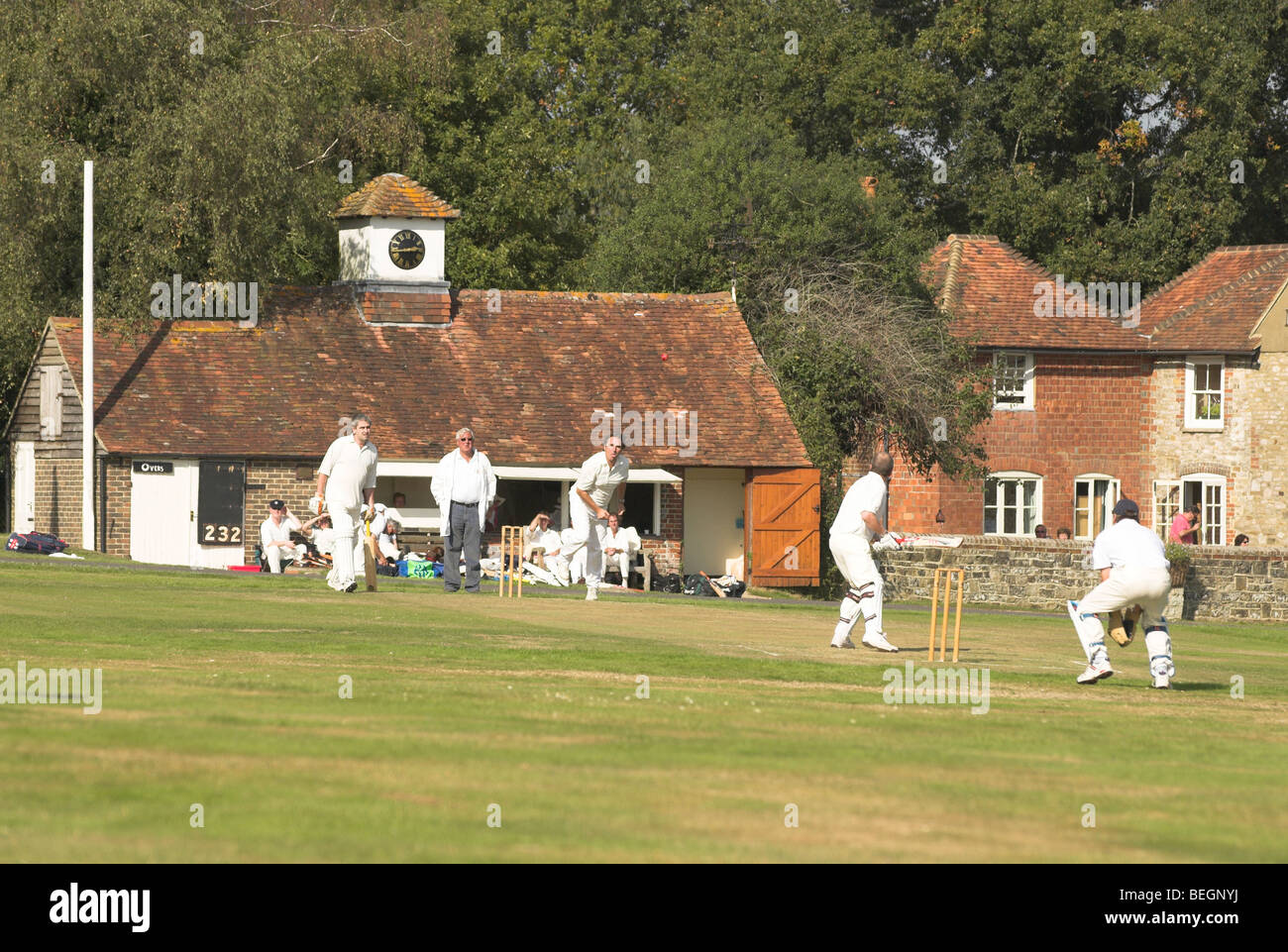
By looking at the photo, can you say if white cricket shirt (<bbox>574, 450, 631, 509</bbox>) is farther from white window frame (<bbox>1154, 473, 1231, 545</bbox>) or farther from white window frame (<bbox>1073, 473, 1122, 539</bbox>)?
white window frame (<bbox>1154, 473, 1231, 545</bbox>)

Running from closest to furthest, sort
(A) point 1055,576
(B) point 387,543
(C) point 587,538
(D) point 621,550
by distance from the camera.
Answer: (C) point 587,538
(B) point 387,543
(D) point 621,550
(A) point 1055,576

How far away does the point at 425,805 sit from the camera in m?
7.99

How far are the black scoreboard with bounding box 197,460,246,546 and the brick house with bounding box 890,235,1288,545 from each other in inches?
718

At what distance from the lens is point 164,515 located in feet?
129

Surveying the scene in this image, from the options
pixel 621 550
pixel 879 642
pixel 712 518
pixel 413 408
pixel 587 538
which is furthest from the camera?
pixel 712 518

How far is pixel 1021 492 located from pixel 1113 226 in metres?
11.0

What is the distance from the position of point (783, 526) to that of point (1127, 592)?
27.6 meters

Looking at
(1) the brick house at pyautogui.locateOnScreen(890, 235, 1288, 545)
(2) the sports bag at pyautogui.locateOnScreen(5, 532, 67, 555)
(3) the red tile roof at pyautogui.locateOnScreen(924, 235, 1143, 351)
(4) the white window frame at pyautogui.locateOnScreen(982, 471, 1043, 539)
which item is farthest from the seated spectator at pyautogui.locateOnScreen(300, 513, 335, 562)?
(4) the white window frame at pyautogui.locateOnScreen(982, 471, 1043, 539)

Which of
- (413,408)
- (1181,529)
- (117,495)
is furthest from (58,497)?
(1181,529)

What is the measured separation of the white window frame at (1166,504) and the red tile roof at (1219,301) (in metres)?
3.59

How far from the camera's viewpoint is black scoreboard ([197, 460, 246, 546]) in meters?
39.4

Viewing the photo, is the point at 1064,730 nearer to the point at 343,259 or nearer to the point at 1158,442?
the point at 343,259

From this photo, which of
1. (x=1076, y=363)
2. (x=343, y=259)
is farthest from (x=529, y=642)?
(x=1076, y=363)

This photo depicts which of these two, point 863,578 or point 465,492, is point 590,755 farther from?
point 465,492
